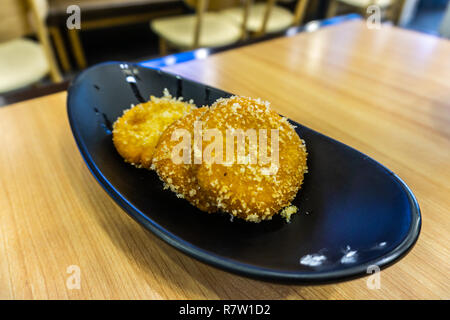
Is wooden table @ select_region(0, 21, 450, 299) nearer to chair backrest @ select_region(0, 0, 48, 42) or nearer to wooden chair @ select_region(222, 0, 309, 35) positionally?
wooden chair @ select_region(222, 0, 309, 35)

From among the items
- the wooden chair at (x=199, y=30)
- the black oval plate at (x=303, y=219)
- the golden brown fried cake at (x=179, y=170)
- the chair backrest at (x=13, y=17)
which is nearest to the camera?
the black oval plate at (x=303, y=219)

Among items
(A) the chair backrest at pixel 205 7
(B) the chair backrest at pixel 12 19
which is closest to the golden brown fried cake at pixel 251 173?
(A) the chair backrest at pixel 205 7

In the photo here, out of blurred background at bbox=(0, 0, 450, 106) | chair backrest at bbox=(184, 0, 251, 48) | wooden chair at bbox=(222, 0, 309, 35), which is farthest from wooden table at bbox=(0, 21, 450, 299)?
wooden chair at bbox=(222, 0, 309, 35)

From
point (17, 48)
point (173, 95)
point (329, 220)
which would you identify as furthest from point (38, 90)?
point (17, 48)

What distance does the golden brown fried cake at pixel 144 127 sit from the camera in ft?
1.73

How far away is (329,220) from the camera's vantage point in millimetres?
430

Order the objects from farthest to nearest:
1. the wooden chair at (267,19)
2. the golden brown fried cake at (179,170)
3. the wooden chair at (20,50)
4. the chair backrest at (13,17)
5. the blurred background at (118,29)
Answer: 1. the wooden chair at (267,19)
2. the chair backrest at (13,17)
3. the blurred background at (118,29)
4. the wooden chair at (20,50)
5. the golden brown fried cake at (179,170)

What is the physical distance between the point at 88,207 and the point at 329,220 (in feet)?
1.22

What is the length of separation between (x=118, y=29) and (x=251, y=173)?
302cm

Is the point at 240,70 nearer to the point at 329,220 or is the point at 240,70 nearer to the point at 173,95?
→ the point at 173,95

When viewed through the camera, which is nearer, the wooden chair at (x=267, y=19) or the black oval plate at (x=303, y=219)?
the black oval plate at (x=303, y=219)

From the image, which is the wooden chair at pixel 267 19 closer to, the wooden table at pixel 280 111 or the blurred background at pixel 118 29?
the blurred background at pixel 118 29

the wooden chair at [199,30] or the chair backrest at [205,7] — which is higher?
the chair backrest at [205,7]

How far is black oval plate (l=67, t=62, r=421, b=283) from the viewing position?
13.5 inches
